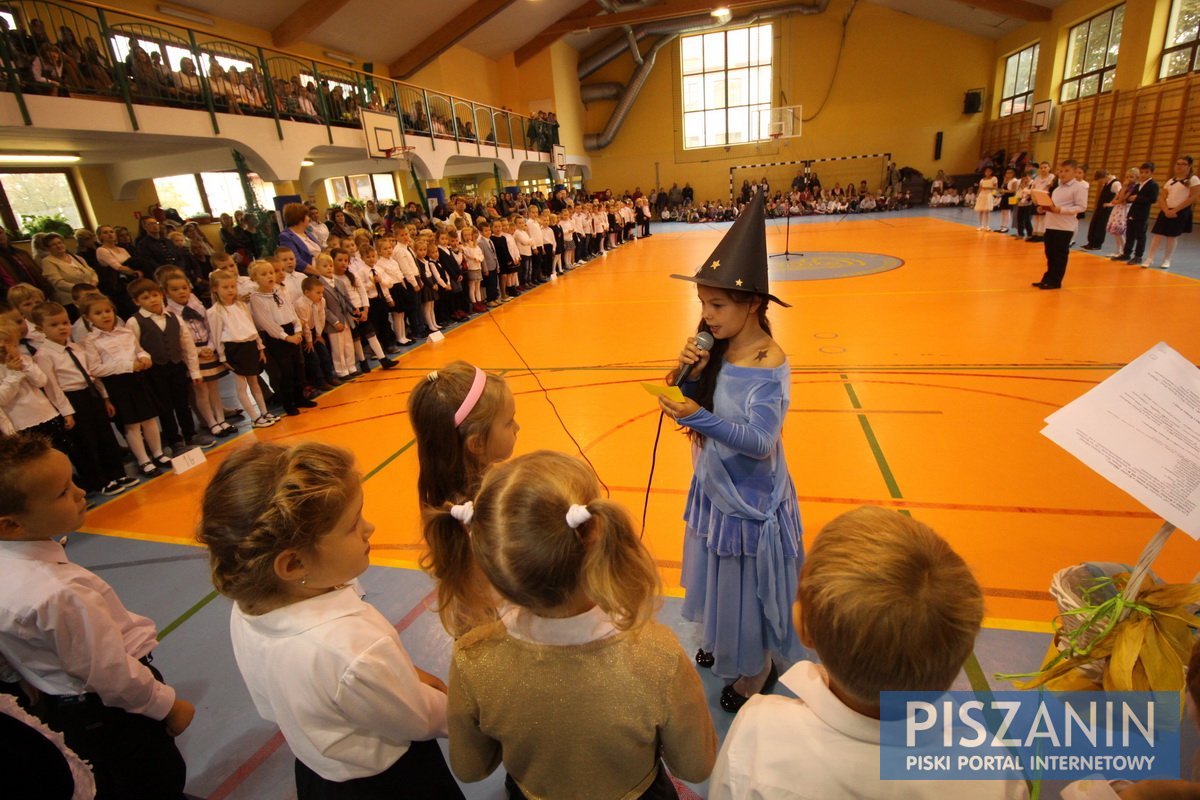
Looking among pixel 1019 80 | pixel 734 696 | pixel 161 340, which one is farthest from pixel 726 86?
pixel 734 696

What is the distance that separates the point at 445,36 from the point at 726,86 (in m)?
11.3

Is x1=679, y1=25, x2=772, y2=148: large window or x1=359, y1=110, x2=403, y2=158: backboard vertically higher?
x1=679, y1=25, x2=772, y2=148: large window

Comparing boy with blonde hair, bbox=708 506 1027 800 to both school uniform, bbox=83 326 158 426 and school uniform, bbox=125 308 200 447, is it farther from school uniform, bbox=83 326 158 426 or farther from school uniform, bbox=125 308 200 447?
school uniform, bbox=125 308 200 447

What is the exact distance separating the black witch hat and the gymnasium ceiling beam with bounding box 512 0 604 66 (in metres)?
Result: 20.8

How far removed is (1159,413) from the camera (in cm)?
108

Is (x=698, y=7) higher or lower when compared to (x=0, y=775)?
higher

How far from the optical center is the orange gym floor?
2684mm

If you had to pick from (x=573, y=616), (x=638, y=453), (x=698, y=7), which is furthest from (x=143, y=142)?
(x=698, y=7)

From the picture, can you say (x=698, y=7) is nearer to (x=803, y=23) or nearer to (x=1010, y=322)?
(x=803, y=23)

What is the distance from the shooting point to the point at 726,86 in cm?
2211

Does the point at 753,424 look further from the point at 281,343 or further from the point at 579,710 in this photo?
the point at 281,343

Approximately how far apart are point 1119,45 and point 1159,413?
683 inches

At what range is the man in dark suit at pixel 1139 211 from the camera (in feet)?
24.0

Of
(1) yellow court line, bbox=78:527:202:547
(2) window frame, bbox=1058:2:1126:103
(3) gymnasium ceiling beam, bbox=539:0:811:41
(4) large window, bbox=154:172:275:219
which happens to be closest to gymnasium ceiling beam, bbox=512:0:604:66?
(3) gymnasium ceiling beam, bbox=539:0:811:41
